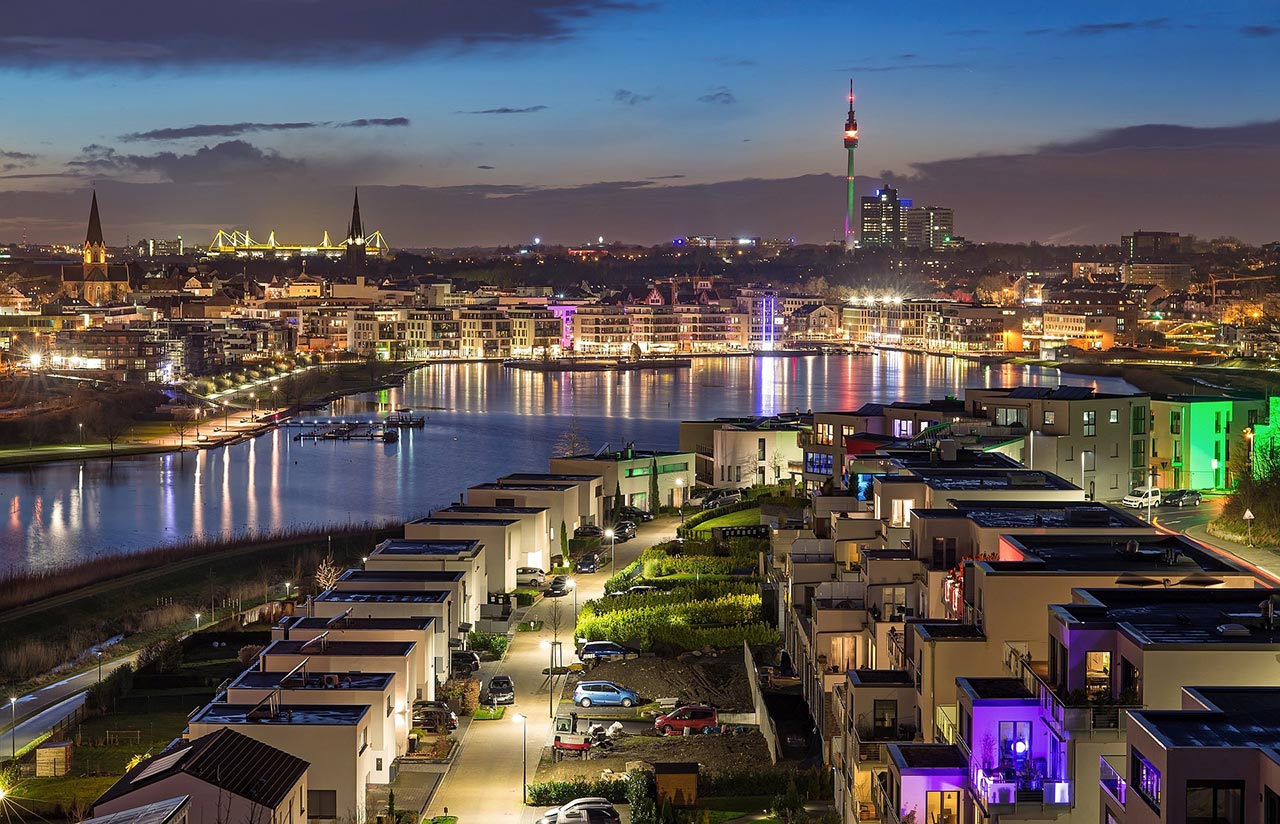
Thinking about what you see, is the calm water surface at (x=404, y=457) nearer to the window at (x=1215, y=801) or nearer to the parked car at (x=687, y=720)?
the parked car at (x=687, y=720)

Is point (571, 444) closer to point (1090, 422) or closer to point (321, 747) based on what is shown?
point (1090, 422)

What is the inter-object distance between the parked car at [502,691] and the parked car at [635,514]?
3.40m

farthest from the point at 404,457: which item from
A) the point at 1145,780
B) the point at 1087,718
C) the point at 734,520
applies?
the point at 1145,780

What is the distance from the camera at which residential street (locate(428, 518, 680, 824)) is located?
3420 mm

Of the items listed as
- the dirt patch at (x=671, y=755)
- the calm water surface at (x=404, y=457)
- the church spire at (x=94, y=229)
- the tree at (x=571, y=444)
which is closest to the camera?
the dirt patch at (x=671, y=755)

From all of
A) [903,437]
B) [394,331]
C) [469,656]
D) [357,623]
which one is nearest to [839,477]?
[903,437]

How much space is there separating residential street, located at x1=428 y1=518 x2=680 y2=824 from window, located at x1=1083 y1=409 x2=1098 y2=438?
2361 millimetres

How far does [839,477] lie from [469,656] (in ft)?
9.02

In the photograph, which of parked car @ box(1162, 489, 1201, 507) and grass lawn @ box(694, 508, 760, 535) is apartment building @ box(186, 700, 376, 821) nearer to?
grass lawn @ box(694, 508, 760, 535)

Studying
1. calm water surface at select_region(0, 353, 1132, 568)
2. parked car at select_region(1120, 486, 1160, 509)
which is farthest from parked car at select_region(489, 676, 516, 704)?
calm water surface at select_region(0, 353, 1132, 568)

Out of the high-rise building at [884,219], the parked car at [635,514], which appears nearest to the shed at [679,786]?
the parked car at [635,514]

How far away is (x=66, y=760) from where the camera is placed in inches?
154

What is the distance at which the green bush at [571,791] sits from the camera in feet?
11.2

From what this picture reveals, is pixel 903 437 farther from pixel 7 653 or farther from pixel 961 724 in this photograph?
pixel 961 724
